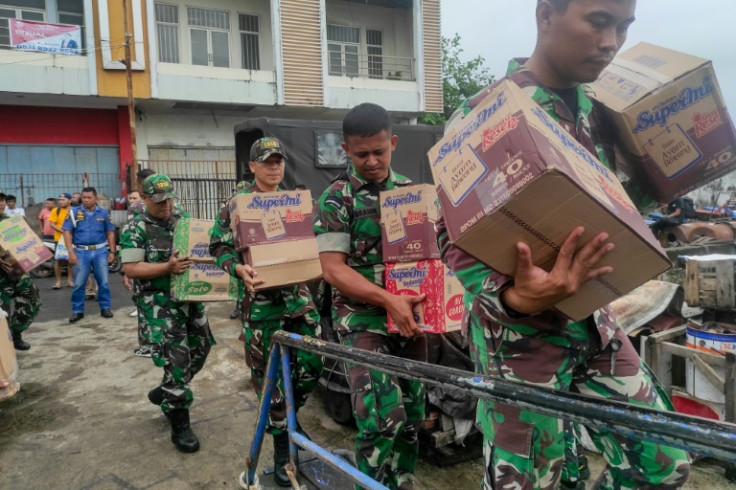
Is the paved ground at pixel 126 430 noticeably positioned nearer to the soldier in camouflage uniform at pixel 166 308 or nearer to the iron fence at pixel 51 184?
the soldier in camouflage uniform at pixel 166 308

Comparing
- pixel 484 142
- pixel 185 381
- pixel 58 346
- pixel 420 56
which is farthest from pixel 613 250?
pixel 420 56

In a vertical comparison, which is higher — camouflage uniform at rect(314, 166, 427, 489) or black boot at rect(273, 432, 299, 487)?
camouflage uniform at rect(314, 166, 427, 489)

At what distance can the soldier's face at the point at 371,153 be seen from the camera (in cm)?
236

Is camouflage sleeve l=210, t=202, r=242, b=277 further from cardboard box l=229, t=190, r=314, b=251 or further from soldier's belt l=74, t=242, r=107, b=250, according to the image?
soldier's belt l=74, t=242, r=107, b=250

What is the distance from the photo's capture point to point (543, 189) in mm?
1048

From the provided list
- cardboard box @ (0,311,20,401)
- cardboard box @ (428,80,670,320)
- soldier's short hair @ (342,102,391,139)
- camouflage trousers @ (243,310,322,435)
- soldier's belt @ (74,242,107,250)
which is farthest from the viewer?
soldier's belt @ (74,242,107,250)

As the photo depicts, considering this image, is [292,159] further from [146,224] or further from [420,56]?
[420,56]

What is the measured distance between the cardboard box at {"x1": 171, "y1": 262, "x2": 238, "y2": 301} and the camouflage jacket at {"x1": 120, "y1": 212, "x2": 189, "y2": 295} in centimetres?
21

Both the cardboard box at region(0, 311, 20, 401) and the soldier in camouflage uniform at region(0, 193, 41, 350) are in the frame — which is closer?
the cardboard box at region(0, 311, 20, 401)

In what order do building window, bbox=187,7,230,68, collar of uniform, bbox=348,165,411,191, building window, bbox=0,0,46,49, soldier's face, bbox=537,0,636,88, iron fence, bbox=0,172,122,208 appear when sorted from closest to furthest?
soldier's face, bbox=537,0,636,88 < collar of uniform, bbox=348,165,411,191 < building window, bbox=0,0,46,49 < iron fence, bbox=0,172,122,208 < building window, bbox=187,7,230,68

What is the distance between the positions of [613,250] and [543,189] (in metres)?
0.23

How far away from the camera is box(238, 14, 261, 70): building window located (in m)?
15.6

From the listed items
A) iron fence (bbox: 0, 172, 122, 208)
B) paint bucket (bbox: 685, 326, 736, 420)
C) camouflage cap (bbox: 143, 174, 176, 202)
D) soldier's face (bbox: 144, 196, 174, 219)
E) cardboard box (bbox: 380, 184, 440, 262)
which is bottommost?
A: paint bucket (bbox: 685, 326, 736, 420)

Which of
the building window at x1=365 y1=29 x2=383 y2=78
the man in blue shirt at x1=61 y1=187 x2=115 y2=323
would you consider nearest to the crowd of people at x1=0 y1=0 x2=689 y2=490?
the man in blue shirt at x1=61 y1=187 x2=115 y2=323
